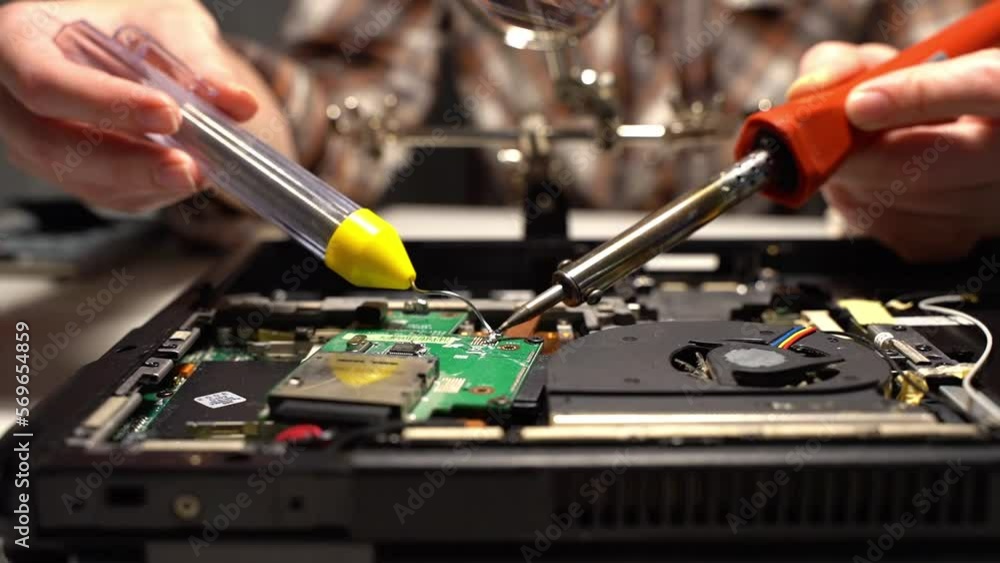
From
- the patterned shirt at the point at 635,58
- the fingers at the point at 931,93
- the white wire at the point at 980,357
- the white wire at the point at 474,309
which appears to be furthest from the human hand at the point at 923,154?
the patterned shirt at the point at 635,58

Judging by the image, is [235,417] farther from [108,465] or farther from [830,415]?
[830,415]

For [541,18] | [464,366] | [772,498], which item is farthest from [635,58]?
[772,498]

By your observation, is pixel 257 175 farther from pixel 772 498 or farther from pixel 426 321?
pixel 772 498

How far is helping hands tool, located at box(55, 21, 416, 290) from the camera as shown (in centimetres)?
56

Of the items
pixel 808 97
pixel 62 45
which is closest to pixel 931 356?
pixel 808 97

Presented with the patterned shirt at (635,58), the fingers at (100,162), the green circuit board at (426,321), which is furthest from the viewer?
the patterned shirt at (635,58)

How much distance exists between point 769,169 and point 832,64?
0.19 metres

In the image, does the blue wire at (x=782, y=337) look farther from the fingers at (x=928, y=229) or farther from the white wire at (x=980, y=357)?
the fingers at (x=928, y=229)

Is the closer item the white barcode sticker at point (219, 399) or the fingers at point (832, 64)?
the white barcode sticker at point (219, 399)

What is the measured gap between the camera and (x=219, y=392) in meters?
0.54

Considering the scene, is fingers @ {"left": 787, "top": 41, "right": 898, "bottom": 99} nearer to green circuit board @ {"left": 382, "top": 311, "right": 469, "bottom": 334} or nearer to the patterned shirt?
green circuit board @ {"left": 382, "top": 311, "right": 469, "bottom": 334}

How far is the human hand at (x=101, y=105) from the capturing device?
2.18 feet

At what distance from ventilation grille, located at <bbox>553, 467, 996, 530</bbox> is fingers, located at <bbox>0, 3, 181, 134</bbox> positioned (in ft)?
1.33

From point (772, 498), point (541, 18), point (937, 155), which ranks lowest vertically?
point (772, 498)
